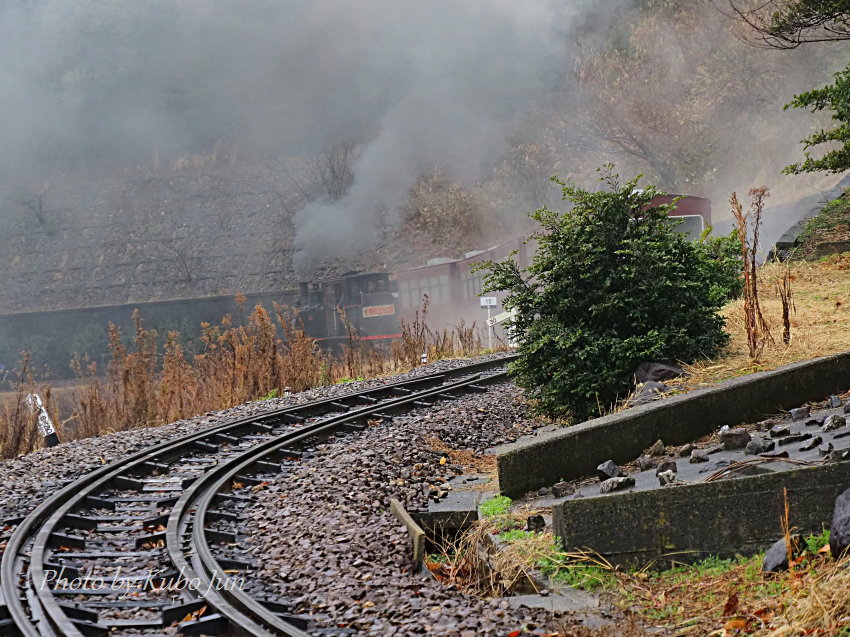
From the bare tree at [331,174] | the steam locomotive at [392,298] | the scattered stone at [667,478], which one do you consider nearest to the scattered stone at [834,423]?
the scattered stone at [667,478]

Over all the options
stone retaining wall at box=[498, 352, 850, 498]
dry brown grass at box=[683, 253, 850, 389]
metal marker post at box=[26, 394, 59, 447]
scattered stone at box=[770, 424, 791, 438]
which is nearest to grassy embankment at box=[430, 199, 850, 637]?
stone retaining wall at box=[498, 352, 850, 498]

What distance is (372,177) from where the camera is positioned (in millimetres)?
37312

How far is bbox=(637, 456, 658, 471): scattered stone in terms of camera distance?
16.3ft

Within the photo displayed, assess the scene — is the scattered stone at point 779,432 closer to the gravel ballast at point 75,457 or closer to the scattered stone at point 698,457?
the scattered stone at point 698,457

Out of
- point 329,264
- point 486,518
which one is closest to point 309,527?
point 486,518

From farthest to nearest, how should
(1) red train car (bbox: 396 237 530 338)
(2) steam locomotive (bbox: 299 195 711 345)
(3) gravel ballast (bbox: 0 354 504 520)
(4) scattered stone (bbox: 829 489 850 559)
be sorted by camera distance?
(1) red train car (bbox: 396 237 530 338) → (2) steam locomotive (bbox: 299 195 711 345) → (3) gravel ballast (bbox: 0 354 504 520) → (4) scattered stone (bbox: 829 489 850 559)

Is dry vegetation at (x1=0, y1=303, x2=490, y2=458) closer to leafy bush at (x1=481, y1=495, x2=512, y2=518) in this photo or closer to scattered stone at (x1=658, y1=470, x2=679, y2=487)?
leafy bush at (x1=481, y1=495, x2=512, y2=518)

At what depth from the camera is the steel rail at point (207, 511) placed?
3.56m

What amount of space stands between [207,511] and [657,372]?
11.5 ft

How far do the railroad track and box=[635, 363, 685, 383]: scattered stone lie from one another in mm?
2966

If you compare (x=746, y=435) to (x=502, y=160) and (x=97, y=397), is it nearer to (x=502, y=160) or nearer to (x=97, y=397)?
(x=97, y=397)

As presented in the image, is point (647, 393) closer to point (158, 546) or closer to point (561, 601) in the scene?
point (561, 601)

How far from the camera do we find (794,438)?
4.63 m

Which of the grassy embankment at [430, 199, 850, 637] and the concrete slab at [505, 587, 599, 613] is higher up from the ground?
the grassy embankment at [430, 199, 850, 637]
